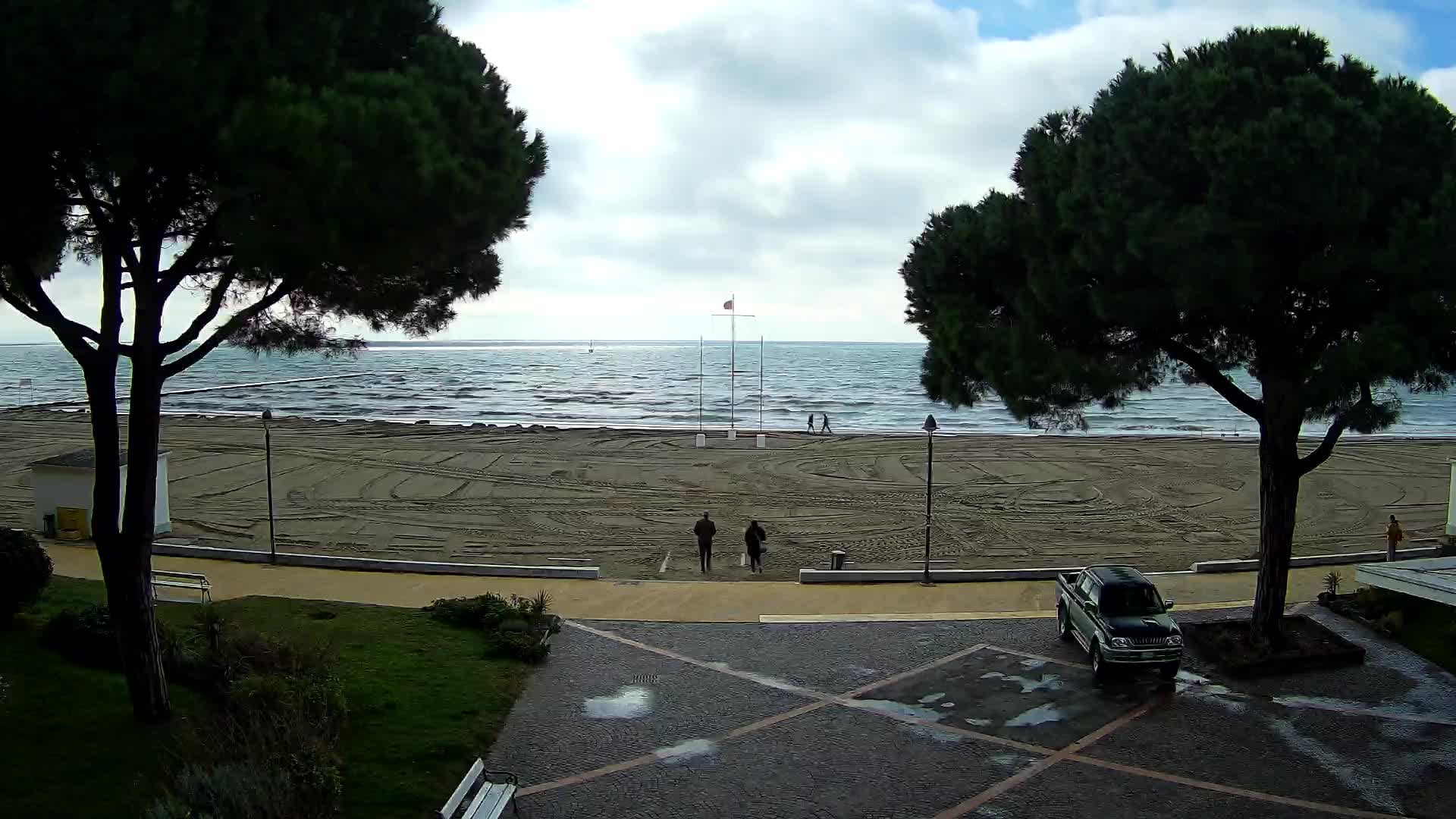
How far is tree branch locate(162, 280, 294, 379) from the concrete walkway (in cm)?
763

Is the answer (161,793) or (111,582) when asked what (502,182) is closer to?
(111,582)

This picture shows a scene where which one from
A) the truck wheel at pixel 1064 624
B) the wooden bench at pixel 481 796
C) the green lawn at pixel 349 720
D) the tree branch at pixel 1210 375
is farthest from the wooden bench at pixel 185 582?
the tree branch at pixel 1210 375

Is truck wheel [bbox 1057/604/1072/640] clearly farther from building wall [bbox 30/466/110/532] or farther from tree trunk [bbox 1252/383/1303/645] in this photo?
building wall [bbox 30/466/110/532]

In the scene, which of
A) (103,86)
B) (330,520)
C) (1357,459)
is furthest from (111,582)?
(1357,459)

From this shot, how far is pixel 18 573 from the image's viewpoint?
11.7m

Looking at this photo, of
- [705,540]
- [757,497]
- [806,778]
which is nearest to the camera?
[806,778]

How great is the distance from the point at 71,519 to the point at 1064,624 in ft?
71.5

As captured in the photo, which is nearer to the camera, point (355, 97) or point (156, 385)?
point (355, 97)

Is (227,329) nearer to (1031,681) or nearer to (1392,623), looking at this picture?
(1031,681)

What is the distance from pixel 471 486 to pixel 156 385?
25.3 meters

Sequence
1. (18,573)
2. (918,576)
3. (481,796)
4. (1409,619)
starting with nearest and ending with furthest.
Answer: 1. (481,796)
2. (18,573)
3. (1409,619)
4. (918,576)

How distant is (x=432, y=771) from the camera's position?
9.53m

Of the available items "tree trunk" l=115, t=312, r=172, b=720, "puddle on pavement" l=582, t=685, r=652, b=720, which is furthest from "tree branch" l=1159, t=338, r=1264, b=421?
"tree trunk" l=115, t=312, r=172, b=720

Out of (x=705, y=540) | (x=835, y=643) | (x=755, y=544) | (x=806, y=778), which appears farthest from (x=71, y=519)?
(x=806, y=778)
